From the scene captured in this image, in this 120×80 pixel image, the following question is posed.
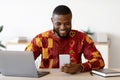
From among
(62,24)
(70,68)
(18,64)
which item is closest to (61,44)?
(62,24)

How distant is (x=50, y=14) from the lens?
4.57 meters

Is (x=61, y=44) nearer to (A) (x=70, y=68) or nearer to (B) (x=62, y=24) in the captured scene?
(B) (x=62, y=24)

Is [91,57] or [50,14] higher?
[50,14]

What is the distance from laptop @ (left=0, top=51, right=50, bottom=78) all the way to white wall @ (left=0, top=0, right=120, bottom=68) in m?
2.81

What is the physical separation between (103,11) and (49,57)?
2476 mm

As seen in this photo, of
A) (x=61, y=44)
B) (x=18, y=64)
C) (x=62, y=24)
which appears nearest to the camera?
(x=18, y=64)

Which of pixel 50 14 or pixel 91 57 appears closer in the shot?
pixel 91 57

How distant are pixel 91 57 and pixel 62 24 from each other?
0.37m

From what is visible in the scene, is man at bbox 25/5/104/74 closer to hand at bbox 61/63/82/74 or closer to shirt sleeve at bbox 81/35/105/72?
shirt sleeve at bbox 81/35/105/72

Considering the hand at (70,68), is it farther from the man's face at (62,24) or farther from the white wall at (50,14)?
the white wall at (50,14)

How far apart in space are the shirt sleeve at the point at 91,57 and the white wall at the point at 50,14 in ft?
7.50

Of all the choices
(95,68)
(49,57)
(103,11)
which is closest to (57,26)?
(49,57)

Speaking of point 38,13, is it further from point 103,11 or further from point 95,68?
point 95,68

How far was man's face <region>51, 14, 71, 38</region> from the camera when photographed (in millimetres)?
2104
